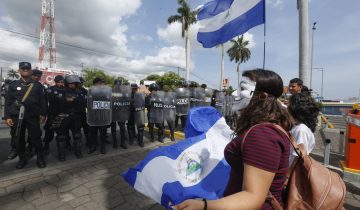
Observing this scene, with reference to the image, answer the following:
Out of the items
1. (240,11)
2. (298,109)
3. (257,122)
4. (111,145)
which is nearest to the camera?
(257,122)

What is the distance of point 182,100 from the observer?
820 cm

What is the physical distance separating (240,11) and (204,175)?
351 cm

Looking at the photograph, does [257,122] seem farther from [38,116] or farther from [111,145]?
[111,145]

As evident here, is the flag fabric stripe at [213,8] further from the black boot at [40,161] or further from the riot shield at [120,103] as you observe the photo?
the black boot at [40,161]

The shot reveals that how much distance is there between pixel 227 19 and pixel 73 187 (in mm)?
4389

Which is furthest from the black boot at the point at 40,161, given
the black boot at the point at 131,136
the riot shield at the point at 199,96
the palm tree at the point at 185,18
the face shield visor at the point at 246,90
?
the palm tree at the point at 185,18

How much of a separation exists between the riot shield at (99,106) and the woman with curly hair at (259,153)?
465 centimetres

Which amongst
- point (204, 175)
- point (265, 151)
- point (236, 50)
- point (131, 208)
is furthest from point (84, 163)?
point (236, 50)

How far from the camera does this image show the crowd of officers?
Answer: 4430 mm

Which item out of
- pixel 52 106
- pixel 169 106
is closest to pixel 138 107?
pixel 169 106

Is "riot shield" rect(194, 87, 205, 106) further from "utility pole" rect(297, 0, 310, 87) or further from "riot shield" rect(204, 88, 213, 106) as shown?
"utility pole" rect(297, 0, 310, 87)

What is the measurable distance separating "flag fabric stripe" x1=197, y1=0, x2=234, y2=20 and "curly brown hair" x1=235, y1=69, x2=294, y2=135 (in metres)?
4.12

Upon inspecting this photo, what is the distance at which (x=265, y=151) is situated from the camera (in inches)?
42.1

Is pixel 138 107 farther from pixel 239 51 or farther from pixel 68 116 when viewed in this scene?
pixel 239 51
